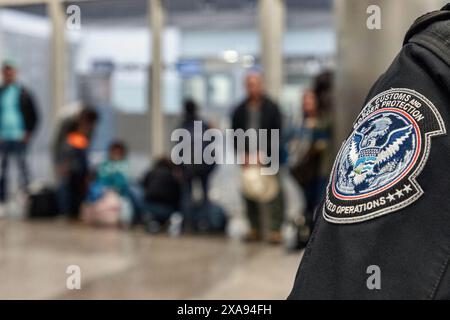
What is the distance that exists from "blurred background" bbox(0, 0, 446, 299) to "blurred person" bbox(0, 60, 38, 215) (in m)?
0.12

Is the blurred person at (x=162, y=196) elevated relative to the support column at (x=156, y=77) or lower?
lower

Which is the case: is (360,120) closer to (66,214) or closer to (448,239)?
(448,239)

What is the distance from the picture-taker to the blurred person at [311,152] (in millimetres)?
5617

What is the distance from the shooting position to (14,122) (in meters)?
7.88

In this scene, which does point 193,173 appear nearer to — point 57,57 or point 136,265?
point 136,265

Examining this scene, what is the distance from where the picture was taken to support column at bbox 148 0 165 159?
7.76 metres

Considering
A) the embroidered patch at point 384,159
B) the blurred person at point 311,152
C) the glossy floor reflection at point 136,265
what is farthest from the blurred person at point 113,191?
the embroidered patch at point 384,159

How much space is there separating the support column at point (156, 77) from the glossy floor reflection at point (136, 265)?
141cm

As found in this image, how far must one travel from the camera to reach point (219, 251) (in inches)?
230

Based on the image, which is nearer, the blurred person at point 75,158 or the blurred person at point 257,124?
the blurred person at point 257,124

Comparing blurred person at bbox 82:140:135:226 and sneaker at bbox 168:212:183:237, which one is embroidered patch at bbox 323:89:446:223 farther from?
blurred person at bbox 82:140:135:226

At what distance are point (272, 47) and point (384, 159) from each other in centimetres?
662

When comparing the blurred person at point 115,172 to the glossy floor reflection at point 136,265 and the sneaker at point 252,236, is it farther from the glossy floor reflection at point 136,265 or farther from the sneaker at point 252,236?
the sneaker at point 252,236
